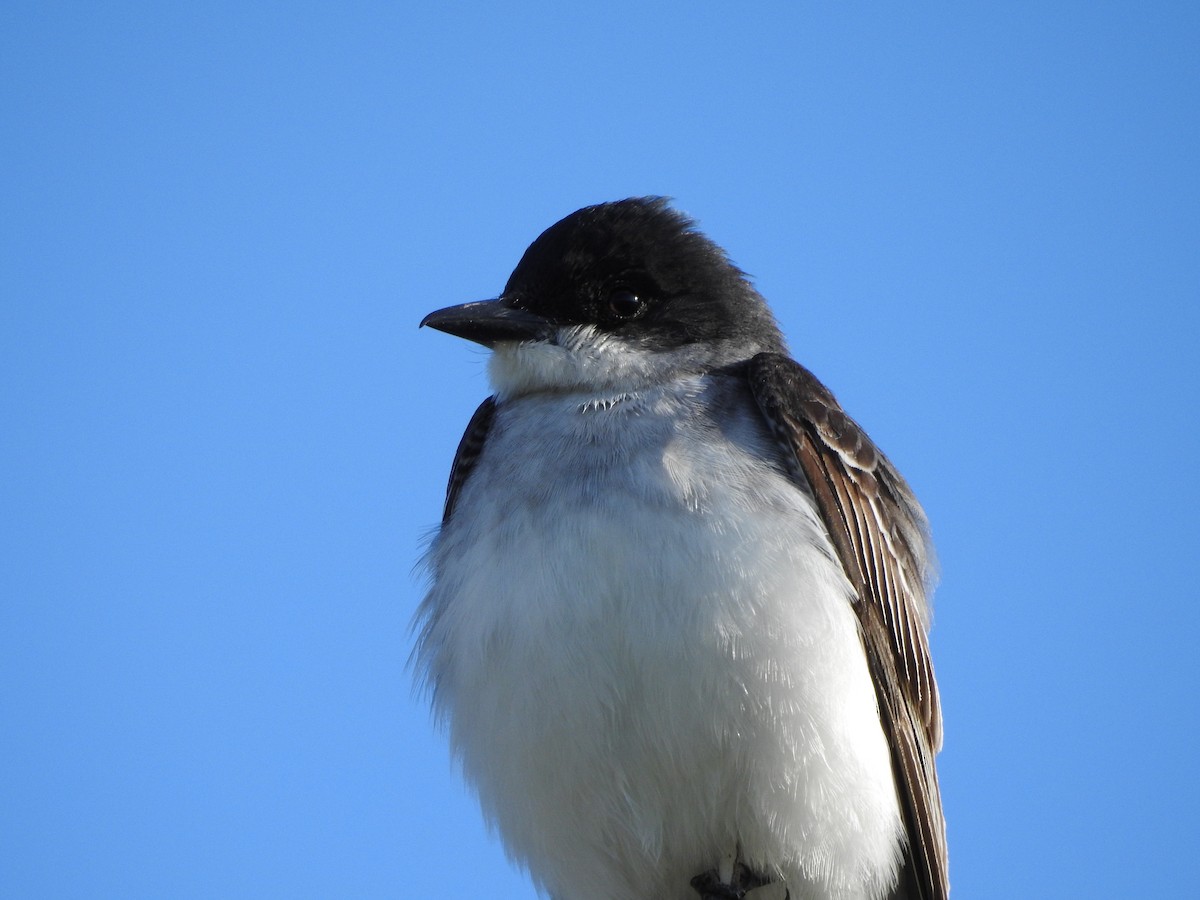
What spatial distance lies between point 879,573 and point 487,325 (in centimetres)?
244

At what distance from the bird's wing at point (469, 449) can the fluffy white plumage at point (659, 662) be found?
555mm

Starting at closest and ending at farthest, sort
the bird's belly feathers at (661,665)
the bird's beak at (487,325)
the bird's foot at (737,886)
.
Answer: the bird's belly feathers at (661,665), the bird's foot at (737,886), the bird's beak at (487,325)

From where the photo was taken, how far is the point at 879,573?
6746mm

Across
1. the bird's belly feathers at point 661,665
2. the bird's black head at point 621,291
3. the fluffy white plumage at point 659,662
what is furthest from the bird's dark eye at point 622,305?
the bird's belly feathers at point 661,665

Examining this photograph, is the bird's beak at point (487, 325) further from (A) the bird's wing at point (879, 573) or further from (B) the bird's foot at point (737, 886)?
(B) the bird's foot at point (737, 886)

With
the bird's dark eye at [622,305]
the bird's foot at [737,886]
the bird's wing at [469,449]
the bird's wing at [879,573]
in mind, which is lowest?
the bird's foot at [737,886]

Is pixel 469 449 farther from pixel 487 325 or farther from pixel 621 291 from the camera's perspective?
pixel 621 291

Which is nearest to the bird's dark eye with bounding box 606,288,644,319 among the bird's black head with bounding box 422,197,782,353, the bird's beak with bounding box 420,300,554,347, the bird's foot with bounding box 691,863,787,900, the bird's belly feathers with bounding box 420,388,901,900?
the bird's black head with bounding box 422,197,782,353

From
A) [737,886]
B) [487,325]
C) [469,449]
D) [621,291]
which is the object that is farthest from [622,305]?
[737,886]

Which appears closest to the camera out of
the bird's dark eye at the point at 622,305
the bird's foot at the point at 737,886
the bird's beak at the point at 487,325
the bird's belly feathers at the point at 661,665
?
the bird's belly feathers at the point at 661,665

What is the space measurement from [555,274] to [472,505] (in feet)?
4.80

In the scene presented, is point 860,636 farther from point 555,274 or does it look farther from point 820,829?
point 555,274

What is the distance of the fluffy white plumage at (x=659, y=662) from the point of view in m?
5.77

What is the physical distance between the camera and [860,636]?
6.32 m
